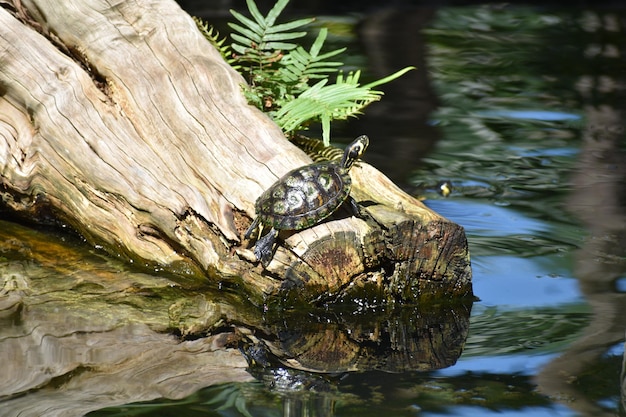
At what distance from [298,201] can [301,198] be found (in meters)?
0.03

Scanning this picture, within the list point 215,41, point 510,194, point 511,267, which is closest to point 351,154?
point 511,267

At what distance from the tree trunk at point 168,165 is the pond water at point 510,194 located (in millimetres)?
553

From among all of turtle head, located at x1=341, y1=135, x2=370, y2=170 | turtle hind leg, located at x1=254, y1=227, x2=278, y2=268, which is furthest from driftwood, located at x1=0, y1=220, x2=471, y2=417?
turtle head, located at x1=341, y1=135, x2=370, y2=170

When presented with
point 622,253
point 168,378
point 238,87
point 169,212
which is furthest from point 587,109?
point 168,378

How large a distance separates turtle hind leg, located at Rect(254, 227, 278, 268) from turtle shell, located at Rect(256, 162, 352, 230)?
0.21 ft

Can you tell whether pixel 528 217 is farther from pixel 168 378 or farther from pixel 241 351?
pixel 168 378

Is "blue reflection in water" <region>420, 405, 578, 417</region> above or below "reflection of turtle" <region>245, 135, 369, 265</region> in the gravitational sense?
below

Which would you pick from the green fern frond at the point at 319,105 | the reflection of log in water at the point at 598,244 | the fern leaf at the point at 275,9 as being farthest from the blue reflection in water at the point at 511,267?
the fern leaf at the point at 275,9

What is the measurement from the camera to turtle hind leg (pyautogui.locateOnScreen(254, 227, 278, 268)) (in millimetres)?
3787

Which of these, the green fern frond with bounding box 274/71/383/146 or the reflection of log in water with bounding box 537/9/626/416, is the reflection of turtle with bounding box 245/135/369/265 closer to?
the green fern frond with bounding box 274/71/383/146

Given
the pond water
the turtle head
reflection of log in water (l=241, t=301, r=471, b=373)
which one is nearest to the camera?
the pond water

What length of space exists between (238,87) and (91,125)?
788 mm

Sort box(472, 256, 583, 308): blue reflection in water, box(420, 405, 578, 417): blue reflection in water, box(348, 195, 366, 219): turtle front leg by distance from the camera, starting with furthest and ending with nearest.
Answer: box(472, 256, 583, 308): blue reflection in water, box(348, 195, 366, 219): turtle front leg, box(420, 405, 578, 417): blue reflection in water

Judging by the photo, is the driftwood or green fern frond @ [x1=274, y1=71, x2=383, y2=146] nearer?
the driftwood
